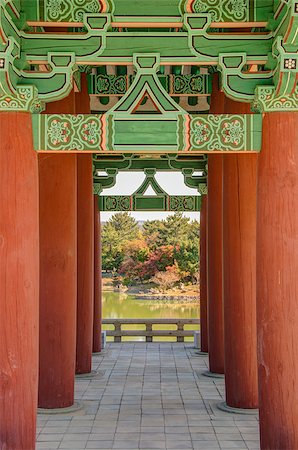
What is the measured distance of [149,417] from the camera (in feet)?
26.7

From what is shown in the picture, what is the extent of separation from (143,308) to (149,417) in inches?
1172

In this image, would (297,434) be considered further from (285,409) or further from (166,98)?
(166,98)

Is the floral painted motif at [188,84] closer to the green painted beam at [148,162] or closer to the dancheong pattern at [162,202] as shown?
the green painted beam at [148,162]

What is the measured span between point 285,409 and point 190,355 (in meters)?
8.83

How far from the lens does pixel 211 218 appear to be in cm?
1164

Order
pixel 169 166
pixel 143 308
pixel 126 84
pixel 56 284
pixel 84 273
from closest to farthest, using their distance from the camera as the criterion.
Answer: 1. pixel 56 284
2. pixel 126 84
3. pixel 84 273
4. pixel 169 166
5. pixel 143 308

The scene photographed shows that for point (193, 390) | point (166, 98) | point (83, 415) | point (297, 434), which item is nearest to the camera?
point (297, 434)

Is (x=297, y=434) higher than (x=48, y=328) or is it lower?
lower

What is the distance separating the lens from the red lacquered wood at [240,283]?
329 inches

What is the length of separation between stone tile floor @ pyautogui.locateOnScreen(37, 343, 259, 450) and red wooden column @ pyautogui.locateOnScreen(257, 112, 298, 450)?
4.08 ft

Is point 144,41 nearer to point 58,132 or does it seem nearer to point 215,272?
point 58,132

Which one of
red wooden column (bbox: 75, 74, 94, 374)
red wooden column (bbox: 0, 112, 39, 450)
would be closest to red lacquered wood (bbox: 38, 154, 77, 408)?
red wooden column (bbox: 0, 112, 39, 450)

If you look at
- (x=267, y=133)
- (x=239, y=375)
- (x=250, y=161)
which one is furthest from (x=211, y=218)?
(x=267, y=133)

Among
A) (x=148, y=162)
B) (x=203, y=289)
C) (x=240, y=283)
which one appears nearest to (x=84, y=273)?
(x=240, y=283)
